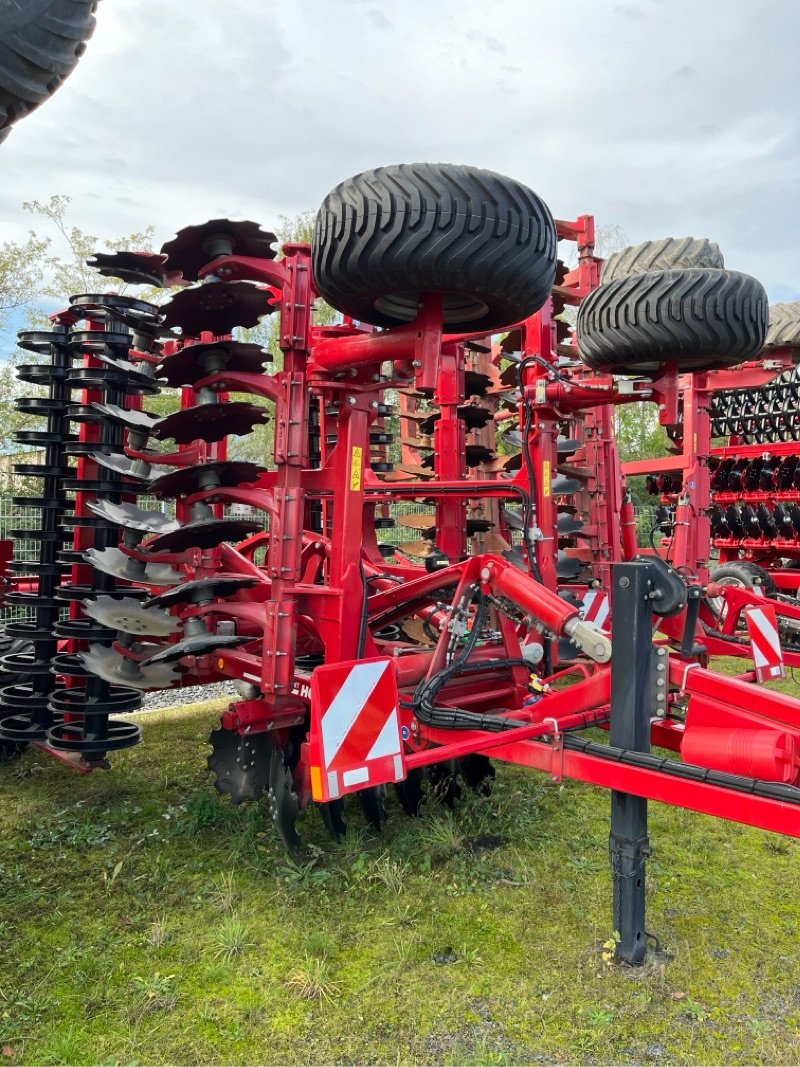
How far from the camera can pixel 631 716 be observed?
253 cm

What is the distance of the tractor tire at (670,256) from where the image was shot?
4535mm

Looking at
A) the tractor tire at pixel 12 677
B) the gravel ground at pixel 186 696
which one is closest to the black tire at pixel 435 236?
the tractor tire at pixel 12 677

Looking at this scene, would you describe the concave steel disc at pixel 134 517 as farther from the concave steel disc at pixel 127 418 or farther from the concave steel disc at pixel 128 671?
the concave steel disc at pixel 128 671

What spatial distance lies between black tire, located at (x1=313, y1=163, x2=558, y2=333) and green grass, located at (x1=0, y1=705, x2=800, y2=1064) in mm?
2308

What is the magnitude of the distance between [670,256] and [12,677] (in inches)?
182

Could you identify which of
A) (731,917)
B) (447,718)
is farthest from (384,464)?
(731,917)

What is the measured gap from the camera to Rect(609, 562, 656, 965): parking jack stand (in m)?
2.53

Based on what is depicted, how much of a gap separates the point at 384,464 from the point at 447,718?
4.96m

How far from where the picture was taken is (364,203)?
2564 mm

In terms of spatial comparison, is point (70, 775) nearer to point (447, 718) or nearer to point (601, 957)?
point (447, 718)

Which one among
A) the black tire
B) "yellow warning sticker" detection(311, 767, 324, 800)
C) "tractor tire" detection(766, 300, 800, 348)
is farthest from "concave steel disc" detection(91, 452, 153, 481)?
"tractor tire" detection(766, 300, 800, 348)

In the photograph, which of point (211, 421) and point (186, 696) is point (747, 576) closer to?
point (186, 696)

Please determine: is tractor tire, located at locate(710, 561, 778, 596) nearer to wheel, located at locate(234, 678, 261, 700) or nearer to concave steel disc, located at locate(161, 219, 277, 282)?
wheel, located at locate(234, 678, 261, 700)

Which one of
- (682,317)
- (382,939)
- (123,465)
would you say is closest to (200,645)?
(123,465)
